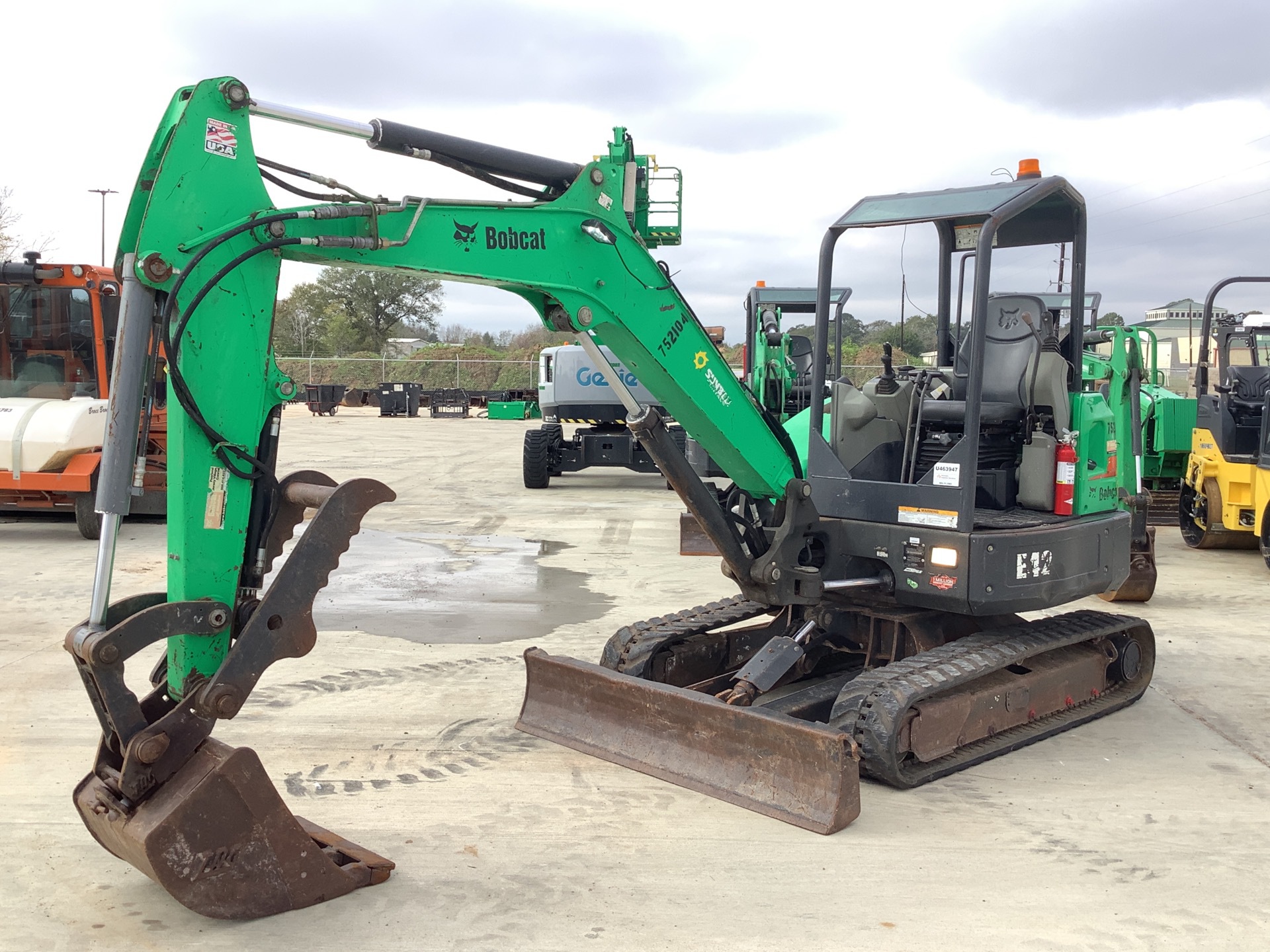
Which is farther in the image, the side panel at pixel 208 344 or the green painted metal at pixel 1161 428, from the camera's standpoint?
the green painted metal at pixel 1161 428

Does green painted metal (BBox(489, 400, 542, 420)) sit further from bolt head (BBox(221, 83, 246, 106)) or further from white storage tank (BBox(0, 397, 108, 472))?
bolt head (BBox(221, 83, 246, 106))

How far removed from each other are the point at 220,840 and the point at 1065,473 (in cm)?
428

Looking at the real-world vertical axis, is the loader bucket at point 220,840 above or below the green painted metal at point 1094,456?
below

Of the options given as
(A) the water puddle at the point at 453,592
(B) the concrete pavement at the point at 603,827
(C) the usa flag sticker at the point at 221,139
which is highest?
(C) the usa flag sticker at the point at 221,139

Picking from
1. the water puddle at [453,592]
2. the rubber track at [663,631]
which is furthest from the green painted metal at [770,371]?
the rubber track at [663,631]

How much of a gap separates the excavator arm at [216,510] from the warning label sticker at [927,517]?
8.69 ft

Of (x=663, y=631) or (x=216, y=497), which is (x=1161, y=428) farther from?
(x=216, y=497)

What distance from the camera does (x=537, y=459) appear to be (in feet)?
54.5

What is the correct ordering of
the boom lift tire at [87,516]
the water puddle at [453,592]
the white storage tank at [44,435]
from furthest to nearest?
the boom lift tire at [87,516]
the white storage tank at [44,435]
the water puddle at [453,592]

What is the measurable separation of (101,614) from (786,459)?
320 cm

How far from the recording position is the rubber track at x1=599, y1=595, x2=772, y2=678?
604cm

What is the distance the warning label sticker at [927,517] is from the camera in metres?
5.45

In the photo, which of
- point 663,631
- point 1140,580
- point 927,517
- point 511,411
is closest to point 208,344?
point 663,631

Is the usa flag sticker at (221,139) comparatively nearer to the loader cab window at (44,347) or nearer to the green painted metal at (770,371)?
the loader cab window at (44,347)
